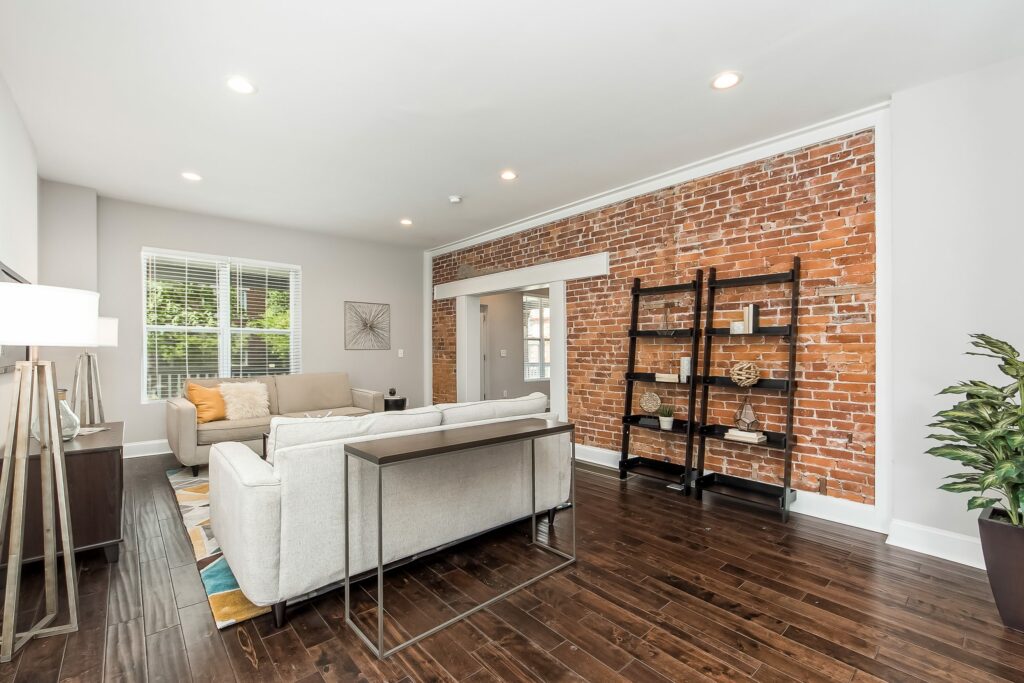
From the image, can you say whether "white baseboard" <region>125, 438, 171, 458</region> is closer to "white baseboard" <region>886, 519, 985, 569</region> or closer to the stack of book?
the stack of book

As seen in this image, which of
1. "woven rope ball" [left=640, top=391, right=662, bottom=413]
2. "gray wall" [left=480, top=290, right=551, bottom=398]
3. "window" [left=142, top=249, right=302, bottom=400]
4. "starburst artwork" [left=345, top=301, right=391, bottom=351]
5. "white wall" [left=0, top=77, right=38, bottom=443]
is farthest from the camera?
"gray wall" [left=480, top=290, right=551, bottom=398]

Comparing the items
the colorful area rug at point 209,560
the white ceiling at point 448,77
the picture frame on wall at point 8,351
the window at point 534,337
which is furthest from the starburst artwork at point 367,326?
the picture frame on wall at point 8,351

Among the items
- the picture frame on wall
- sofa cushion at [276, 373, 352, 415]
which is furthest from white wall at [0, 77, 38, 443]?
sofa cushion at [276, 373, 352, 415]

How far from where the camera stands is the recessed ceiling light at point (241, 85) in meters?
2.69

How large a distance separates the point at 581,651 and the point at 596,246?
3.72 meters

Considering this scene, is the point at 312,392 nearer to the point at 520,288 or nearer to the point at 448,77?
the point at 520,288

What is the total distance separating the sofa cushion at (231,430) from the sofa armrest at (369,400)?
3.78ft

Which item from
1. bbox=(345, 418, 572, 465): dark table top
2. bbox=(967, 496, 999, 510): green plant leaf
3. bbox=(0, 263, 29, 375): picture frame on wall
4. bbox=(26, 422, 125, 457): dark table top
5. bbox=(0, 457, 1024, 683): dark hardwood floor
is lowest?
bbox=(0, 457, 1024, 683): dark hardwood floor

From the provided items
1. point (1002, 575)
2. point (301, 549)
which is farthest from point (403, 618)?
point (1002, 575)

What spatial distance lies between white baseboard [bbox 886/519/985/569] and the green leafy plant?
434 millimetres

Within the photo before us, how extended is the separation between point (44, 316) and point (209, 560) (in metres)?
1.55

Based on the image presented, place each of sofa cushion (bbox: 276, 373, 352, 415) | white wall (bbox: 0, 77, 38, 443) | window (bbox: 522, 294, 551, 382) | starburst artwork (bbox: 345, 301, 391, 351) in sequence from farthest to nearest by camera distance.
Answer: window (bbox: 522, 294, 551, 382), starburst artwork (bbox: 345, 301, 391, 351), sofa cushion (bbox: 276, 373, 352, 415), white wall (bbox: 0, 77, 38, 443)

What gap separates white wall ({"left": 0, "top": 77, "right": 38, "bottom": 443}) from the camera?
2789mm

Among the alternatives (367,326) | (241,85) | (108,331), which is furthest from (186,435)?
(241,85)
